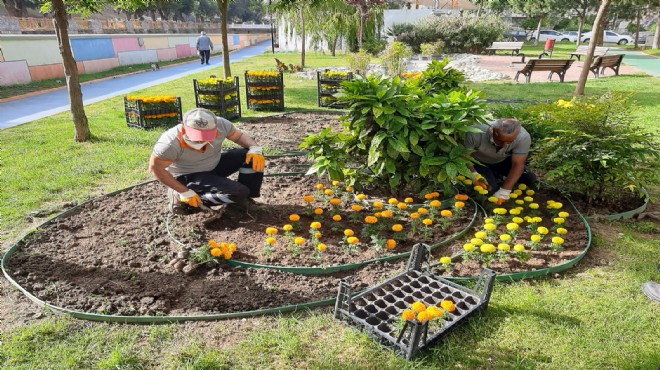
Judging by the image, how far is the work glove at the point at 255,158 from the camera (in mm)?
4066

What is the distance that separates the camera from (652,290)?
2938 millimetres

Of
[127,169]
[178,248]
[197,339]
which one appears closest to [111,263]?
[178,248]

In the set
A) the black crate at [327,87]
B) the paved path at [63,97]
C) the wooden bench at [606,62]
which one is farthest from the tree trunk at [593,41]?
the paved path at [63,97]

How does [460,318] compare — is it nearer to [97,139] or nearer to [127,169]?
[127,169]

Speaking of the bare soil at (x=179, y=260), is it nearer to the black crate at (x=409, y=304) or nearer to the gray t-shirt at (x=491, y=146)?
the black crate at (x=409, y=304)

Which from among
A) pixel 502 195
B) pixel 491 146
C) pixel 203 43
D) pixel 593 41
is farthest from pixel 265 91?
pixel 203 43

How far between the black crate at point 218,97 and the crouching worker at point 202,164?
4427 mm

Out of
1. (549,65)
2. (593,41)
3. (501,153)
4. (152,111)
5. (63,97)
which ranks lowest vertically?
(63,97)

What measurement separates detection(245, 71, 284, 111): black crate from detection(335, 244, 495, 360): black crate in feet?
23.8

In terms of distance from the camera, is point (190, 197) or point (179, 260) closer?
point (179, 260)

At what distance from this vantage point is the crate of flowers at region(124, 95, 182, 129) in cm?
771

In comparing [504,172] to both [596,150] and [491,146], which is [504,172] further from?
[596,150]

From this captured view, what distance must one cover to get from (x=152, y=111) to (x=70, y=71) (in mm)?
1506

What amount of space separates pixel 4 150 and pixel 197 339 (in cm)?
591
